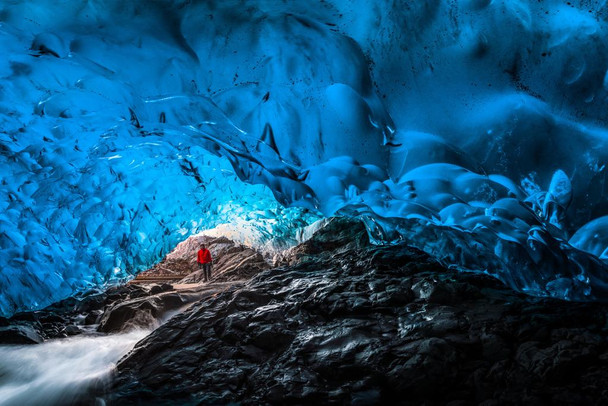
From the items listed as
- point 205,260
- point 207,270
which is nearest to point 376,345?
point 205,260

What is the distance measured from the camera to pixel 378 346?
4.06 meters

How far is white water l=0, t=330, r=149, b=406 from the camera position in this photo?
4.76 meters

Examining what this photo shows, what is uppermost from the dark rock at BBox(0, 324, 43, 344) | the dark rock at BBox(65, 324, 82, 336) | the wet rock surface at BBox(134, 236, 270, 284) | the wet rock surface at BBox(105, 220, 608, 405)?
the wet rock surface at BBox(105, 220, 608, 405)

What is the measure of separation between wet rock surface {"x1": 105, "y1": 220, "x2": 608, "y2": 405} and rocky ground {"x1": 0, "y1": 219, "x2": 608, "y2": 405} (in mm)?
13

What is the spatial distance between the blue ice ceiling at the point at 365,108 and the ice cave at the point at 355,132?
1cm

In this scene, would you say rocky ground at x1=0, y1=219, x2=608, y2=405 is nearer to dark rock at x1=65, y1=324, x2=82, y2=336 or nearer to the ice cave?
the ice cave

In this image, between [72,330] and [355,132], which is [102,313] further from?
[355,132]

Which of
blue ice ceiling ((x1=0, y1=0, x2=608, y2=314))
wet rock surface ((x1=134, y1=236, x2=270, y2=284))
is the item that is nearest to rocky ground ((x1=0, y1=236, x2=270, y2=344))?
wet rock surface ((x1=134, y1=236, x2=270, y2=284))

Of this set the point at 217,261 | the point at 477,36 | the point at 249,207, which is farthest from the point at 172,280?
the point at 477,36

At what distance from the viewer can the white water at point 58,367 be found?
15.6ft

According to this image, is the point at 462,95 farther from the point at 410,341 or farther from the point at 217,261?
the point at 217,261

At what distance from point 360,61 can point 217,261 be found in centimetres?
1172

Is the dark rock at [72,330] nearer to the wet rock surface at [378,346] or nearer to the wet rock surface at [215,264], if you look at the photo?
the wet rock surface at [378,346]

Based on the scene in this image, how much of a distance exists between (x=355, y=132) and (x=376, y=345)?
215 centimetres
